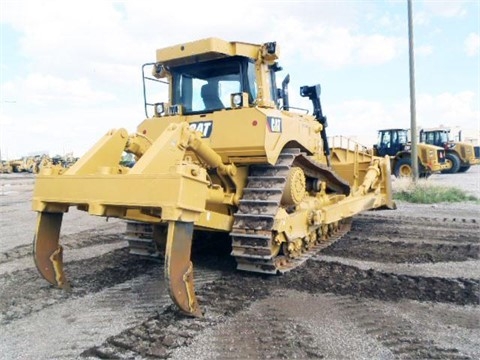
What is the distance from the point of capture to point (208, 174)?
16.9ft

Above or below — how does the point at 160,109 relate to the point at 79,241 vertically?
above

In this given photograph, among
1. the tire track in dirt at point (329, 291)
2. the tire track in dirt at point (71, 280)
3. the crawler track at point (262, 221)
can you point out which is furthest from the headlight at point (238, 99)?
the tire track in dirt at point (71, 280)

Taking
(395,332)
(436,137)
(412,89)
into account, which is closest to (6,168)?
(436,137)

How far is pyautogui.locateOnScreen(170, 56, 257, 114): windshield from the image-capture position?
5262mm

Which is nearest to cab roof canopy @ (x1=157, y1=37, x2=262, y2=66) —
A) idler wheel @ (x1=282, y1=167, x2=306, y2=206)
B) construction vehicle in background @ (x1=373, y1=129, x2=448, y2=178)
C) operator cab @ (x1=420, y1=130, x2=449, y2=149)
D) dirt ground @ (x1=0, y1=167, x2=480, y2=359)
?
idler wheel @ (x1=282, y1=167, x2=306, y2=206)

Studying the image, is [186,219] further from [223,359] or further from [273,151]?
[273,151]

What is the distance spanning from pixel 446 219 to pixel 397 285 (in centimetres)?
486

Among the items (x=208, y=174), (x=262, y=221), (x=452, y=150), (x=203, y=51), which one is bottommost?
(x=262, y=221)

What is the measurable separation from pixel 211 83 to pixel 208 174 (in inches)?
47.8

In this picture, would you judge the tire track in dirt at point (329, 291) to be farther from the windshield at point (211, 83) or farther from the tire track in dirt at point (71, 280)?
the windshield at point (211, 83)

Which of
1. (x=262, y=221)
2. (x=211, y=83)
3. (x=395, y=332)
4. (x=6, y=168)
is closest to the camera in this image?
(x=395, y=332)

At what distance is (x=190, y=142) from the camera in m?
4.22

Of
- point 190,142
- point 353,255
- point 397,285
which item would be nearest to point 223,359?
point 190,142

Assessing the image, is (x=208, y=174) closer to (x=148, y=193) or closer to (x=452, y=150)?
(x=148, y=193)
